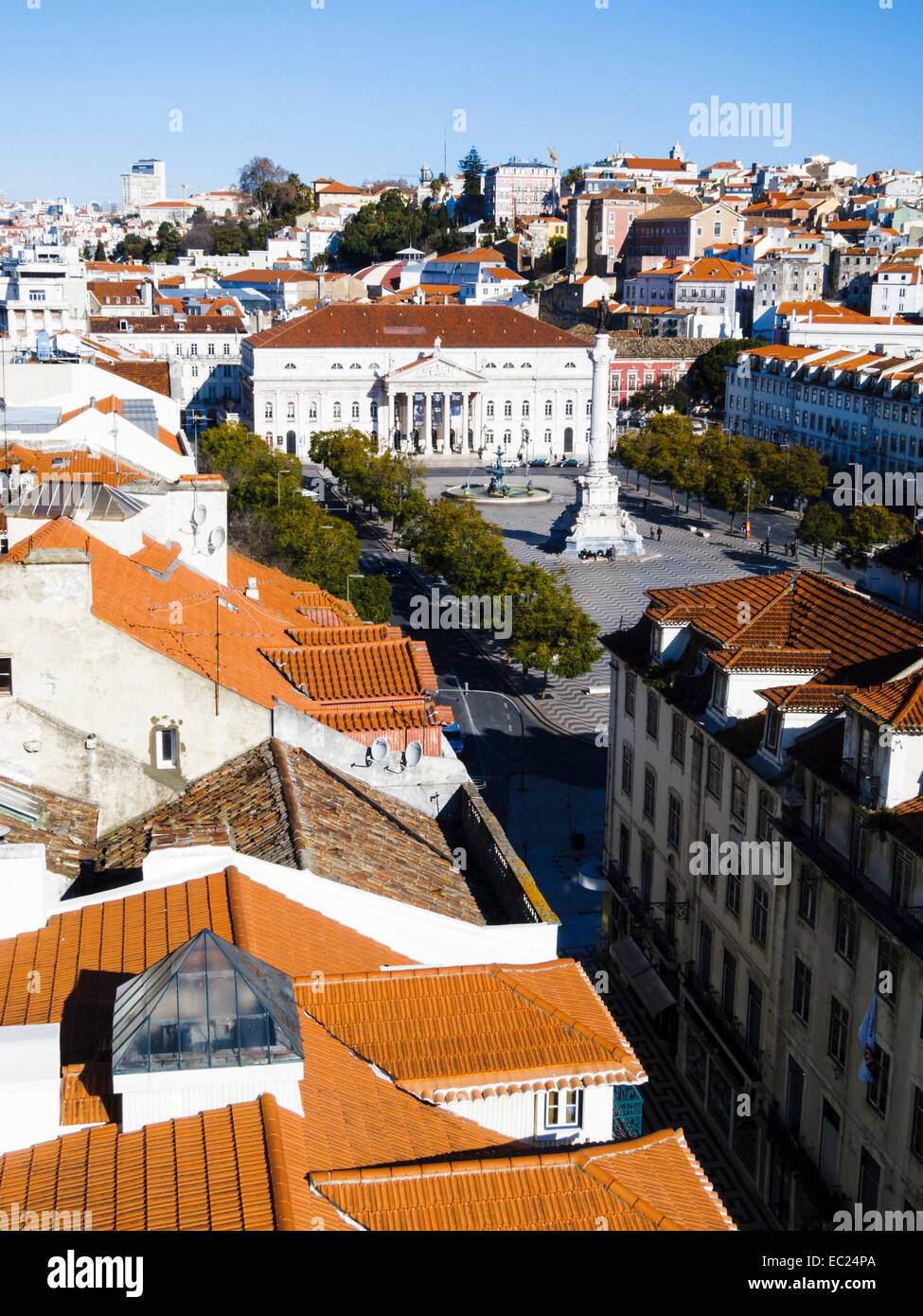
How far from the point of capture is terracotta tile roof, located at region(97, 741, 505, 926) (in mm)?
19469

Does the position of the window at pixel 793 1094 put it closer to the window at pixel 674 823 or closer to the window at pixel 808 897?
the window at pixel 808 897

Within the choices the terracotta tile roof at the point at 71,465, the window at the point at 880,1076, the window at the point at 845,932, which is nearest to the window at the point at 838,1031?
the window at the point at 845,932

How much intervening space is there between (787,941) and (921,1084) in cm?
538

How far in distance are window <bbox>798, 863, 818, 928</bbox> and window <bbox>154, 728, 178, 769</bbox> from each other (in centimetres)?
1177

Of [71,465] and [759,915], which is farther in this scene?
[71,465]

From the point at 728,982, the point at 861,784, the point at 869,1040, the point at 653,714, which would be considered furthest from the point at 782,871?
the point at 653,714

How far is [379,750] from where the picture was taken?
79.3ft

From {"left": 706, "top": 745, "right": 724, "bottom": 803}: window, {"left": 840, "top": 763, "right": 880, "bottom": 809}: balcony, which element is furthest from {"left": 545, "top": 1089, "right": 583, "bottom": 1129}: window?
{"left": 706, "top": 745, "right": 724, "bottom": 803}: window

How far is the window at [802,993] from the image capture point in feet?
86.0

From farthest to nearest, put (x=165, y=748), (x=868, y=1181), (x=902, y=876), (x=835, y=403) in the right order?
1. (x=835, y=403)
2. (x=868, y=1181)
3. (x=902, y=876)
4. (x=165, y=748)

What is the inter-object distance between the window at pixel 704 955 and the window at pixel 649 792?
13.4ft

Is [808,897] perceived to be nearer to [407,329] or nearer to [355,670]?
[355,670]

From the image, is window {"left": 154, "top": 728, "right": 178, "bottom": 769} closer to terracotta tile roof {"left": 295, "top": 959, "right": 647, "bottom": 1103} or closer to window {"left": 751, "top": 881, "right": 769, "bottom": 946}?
terracotta tile roof {"left": 295, "top": 959, "right": 647, "bottom": 1103}

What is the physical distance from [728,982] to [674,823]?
4546 mm
